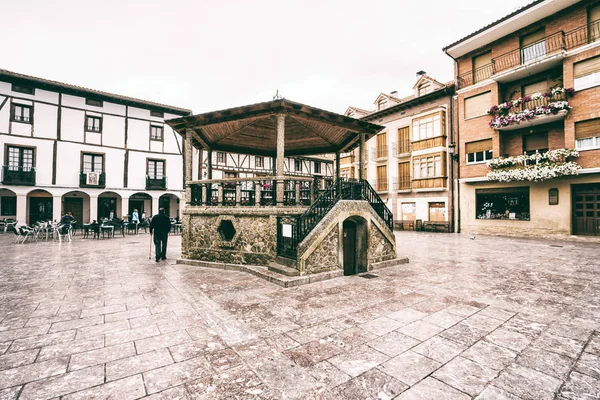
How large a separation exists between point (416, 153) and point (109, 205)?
2757 centimetres

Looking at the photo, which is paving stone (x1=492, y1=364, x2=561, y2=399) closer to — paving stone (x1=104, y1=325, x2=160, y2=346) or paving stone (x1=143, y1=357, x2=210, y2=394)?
paving stone (x1=143, y1=357, x2=210, y2=394)

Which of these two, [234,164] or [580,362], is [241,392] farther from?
[234,164]

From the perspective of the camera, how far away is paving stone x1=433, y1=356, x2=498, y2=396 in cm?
292

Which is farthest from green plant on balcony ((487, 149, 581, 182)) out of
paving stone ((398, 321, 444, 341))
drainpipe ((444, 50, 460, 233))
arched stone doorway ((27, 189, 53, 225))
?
arched stone doorway ((27, 189, 53, 225))

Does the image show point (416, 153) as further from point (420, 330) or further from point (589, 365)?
point (589, 365)

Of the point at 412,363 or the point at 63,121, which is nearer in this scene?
the point at 412,363

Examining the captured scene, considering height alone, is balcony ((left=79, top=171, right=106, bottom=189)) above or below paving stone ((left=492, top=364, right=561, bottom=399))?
above

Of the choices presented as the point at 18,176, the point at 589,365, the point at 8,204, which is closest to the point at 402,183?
the point at 589,365

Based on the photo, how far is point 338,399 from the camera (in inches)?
107

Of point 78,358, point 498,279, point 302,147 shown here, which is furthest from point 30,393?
point 302,147

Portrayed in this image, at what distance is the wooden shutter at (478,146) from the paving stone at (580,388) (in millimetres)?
19709

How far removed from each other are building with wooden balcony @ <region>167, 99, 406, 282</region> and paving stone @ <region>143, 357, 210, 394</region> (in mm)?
3924

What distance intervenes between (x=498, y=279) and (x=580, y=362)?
14.0 feet

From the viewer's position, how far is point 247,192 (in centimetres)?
942
